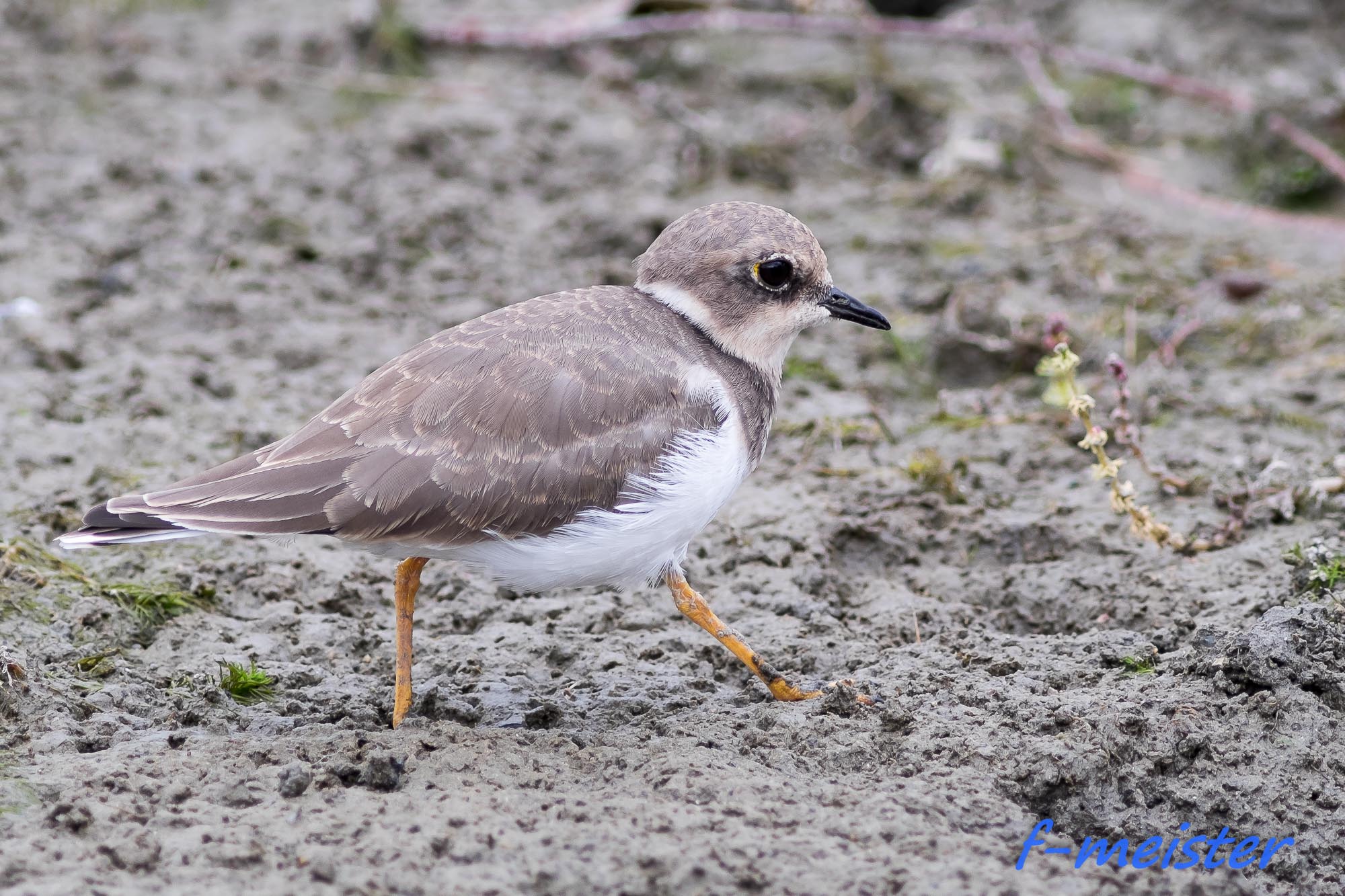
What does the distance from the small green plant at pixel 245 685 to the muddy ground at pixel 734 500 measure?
7 centimetres

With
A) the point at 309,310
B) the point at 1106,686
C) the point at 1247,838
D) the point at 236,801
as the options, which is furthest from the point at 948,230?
the point at 236,801

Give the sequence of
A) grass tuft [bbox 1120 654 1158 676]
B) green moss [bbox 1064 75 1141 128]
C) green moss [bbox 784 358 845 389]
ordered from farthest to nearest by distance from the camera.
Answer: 1. green moss [bbox 1064 75 1141 128]
2. green moss [bbox 784 358 845 389]
3. grass tuft [bbox 1120 654 1158 676]

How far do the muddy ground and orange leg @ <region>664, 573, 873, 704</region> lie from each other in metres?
0.17

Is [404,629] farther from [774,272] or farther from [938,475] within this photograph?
[938,475]

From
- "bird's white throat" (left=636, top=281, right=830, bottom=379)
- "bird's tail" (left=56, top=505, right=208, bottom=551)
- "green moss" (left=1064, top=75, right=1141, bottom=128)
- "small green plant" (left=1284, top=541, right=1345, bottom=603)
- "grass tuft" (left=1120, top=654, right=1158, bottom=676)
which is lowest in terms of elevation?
Result: "grass tuft" (left=1120, top=654, right=1158, bottom=676)

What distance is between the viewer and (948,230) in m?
8.41

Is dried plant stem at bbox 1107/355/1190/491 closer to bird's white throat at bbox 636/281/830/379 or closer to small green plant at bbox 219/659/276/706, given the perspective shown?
bird's white throat at bbox 636/281/830/379

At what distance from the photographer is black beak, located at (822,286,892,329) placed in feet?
17.3

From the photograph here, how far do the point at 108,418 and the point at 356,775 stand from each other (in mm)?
3037

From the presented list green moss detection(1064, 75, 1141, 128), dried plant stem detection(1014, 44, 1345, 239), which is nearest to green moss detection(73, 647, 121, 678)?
dried plant stem detection(1014, 44, 1345, 239)

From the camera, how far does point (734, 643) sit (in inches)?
188

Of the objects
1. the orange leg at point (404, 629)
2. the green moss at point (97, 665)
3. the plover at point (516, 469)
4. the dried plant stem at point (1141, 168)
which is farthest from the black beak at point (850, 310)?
the dried plant stem at point (1141, 168)

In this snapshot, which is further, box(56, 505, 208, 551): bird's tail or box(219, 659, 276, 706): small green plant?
box(219, 659, 276, 706): small green plant

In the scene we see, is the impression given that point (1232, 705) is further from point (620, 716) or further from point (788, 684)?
point (620, 716)
